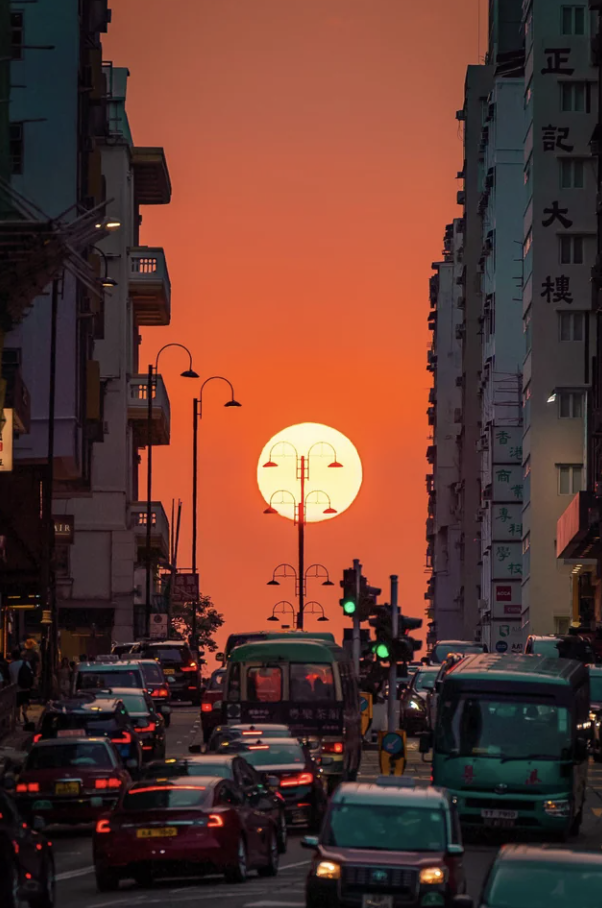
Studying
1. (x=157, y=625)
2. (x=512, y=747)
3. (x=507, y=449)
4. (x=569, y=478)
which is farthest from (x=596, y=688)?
(x=507, y=449)

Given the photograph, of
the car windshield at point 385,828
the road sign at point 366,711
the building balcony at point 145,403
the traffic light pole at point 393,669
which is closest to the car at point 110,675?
the road sign at point 366,711

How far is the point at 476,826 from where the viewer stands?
32.2m

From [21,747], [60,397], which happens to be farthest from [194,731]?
[60,397]

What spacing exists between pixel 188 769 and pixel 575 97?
88179mm

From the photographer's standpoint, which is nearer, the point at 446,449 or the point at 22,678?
the point at 22,678

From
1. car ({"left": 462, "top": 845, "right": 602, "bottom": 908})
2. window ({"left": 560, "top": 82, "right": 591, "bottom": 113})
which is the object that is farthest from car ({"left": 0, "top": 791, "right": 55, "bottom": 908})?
window ({"left": 560, "top": 82, "right": 591, "bottom": 113})

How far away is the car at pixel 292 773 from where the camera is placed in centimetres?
3136

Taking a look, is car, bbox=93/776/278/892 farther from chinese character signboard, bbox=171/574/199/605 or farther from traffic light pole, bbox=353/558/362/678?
chinese character signboard, bbox=171/574/199/605

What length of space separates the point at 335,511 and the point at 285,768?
1672 inches

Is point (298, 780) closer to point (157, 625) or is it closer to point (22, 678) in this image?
point (22, 678)

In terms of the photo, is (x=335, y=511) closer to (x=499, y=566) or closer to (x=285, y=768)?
(x=285, y=768)

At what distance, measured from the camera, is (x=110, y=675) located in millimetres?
52219

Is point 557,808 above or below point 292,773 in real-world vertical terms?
below

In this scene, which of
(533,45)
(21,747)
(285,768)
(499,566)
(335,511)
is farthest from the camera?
(499,566)
